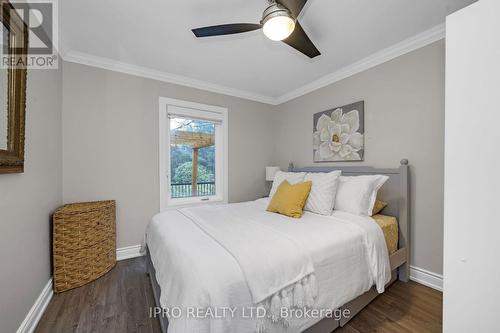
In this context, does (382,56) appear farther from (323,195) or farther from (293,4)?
(323,195)

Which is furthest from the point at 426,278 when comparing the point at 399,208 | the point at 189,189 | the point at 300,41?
the point at 189,189

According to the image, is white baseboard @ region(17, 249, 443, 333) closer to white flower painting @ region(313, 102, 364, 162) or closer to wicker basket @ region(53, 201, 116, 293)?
wicker basket @ region(53, 201, 116, 293)

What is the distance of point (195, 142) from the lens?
3.35m

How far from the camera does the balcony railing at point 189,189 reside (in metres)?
3.17

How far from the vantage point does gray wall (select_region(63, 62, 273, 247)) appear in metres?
2.43

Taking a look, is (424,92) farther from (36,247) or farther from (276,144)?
(36,247)

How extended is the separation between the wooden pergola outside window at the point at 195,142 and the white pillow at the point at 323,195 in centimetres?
188

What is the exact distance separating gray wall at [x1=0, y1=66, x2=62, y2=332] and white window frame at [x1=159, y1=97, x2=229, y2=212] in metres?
1.08

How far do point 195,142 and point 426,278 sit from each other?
10.8 ft

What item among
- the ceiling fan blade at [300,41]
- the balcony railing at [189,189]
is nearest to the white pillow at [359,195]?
the ceiling fan blade at [300,41]

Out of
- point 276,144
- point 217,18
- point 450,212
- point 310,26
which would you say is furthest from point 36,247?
point 276,144

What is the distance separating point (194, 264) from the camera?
1.12m

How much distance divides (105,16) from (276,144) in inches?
117

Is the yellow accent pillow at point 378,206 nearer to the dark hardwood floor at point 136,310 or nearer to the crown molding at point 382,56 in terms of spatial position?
the dark hardwood floor at point 136,310
